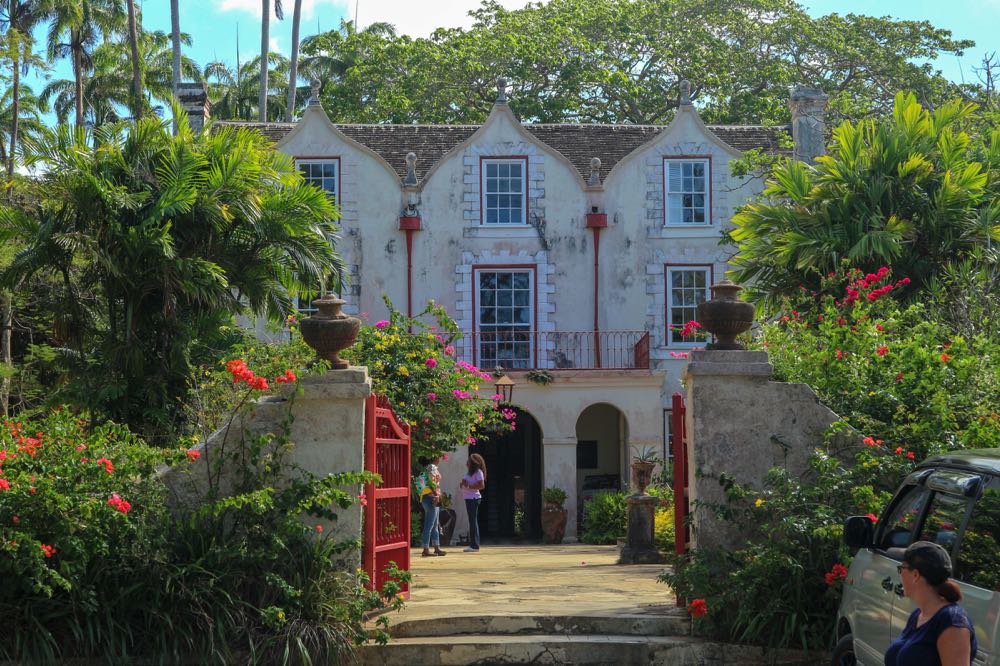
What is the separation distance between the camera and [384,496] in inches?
392

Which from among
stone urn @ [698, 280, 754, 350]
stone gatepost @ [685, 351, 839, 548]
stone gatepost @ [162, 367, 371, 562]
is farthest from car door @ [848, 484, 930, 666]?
stone gatepost @ [162, 367, 371, 562]

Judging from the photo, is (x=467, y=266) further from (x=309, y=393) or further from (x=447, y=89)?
(x=309, y=393)

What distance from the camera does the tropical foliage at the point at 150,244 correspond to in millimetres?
14438

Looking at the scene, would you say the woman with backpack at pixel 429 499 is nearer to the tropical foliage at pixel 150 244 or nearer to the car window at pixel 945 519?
the tropical foliage at pixel 150 244

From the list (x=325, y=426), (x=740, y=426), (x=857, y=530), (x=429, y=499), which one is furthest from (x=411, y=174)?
(x=857, y=530)

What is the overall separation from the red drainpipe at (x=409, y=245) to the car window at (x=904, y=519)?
18.7 meters

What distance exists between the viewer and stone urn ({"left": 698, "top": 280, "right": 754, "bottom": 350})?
936cm

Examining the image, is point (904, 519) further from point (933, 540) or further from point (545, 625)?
point (545, 625)


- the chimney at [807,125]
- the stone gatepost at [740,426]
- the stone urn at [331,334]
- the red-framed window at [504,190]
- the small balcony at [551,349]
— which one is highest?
the chimney at [807,125]

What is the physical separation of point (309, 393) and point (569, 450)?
15798 mm

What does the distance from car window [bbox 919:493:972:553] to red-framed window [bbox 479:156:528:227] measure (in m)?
19.7

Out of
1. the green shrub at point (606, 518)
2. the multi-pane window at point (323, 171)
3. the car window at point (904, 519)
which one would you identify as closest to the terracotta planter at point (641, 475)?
the green shrub at point (606, 518)

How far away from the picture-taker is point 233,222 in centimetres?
1540

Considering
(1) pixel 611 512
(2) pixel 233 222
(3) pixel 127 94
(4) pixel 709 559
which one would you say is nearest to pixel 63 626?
(4) pixel 709 559
